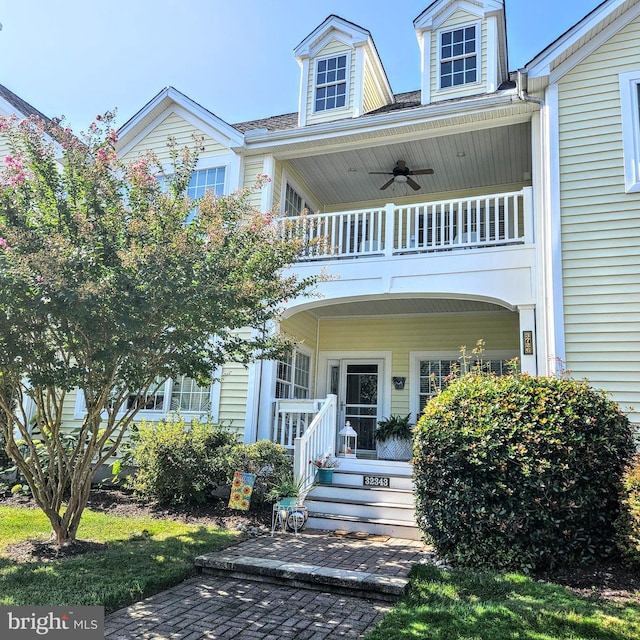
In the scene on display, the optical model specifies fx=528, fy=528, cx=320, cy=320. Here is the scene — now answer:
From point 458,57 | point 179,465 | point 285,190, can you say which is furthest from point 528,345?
point 458,57

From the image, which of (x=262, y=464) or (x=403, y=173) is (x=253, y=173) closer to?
(x=403, y=173)

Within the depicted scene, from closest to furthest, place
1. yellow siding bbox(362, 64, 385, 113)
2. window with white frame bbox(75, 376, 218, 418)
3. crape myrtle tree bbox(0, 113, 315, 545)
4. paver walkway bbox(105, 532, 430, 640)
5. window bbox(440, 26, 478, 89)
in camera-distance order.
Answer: paver walkway bbox(105, 532, 430, 640) < crape myrtle tree bbox(0, 113, 315, 545) < window with white frame bbox(75, 376, 218, 418) < window bbox(440, 26, 478, 89) < yellow siding bbox(362, 64, 385, 113)

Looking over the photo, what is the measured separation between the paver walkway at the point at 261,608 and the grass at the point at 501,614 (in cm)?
28

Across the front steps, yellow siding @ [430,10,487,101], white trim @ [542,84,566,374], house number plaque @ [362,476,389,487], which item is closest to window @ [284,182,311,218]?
yellow siding @ [430,10,487,101]

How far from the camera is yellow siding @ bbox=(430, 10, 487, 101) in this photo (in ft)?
33.4

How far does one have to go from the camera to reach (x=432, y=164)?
34.9ft

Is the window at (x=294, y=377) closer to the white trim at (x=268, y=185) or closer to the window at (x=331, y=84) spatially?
the white trim at (x=268, y=185)

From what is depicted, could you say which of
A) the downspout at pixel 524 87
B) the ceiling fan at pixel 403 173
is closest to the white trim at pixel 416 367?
the ceiling fan at pixel 403 173

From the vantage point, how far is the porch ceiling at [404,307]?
10.4 m

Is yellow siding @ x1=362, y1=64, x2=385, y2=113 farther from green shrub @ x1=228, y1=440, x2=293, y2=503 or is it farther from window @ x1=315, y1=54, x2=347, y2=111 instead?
green shrub @ x1=228, y1=440, x2=293, y2=503

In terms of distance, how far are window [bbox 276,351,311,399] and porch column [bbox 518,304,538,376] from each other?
4.16 metres

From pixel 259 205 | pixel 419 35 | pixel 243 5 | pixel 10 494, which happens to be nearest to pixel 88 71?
Answer: pixel 243 5

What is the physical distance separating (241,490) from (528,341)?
481 cm

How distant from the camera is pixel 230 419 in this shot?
9672 millimetres
